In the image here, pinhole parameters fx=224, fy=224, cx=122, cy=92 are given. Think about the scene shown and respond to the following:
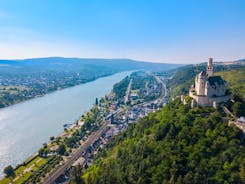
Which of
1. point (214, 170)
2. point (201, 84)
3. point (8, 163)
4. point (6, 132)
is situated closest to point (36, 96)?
point (6, 132)

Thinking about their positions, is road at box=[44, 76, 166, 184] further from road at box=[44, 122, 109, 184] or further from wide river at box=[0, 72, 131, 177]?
wide river at box=[0, 72, 131, 177]

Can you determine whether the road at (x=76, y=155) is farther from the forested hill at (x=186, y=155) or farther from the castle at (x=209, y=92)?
the castle at (x=209, y=92)

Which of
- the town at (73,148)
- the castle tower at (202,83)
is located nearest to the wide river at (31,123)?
the town at (73,148)

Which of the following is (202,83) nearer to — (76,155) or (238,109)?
(238,109)

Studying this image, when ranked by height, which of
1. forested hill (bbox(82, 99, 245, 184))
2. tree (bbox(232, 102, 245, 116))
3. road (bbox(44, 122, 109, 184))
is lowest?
road (bbox(44, 122, 109, 184))

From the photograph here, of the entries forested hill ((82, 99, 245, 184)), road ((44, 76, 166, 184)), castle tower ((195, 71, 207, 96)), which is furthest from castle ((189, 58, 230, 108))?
road ((44, 76, 166, 184))

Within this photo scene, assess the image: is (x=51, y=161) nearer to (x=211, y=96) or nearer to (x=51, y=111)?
(x=211, y=96)

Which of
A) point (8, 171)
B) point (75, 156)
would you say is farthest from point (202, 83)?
point (8, 171)
